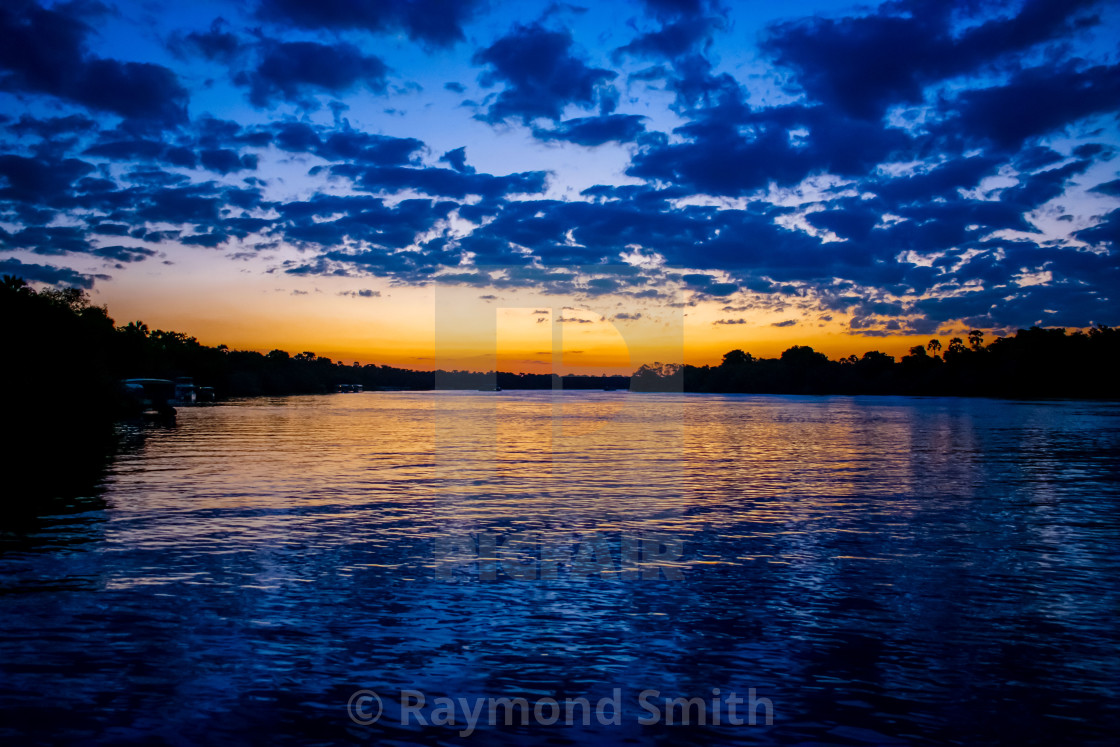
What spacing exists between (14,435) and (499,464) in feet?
112

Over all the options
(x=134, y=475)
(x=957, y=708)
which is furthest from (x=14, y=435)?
(x=957, y=708)

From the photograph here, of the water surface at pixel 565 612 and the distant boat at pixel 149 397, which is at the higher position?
the distant boat at pixel 149 397

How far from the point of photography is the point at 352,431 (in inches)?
2803


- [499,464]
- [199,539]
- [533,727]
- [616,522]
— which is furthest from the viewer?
[499,464]

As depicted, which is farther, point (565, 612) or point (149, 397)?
point (149, 397)

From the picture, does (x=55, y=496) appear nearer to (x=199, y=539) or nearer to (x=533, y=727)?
(x=199, y=539)

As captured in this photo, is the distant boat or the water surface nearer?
the water surface

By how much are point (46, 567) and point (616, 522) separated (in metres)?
14.9

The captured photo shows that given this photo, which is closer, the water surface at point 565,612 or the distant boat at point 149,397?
the water surface at point 565,612

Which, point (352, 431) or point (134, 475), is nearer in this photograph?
point (134, 475)

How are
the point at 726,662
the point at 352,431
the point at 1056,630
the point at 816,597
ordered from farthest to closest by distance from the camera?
1. the point at 352,431
2. the point at 816,597
3. the point at 1056,630
4. the point at 726,662

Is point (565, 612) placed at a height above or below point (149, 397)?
below

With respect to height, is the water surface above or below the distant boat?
below

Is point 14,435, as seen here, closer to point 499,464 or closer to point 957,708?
point 499,464
